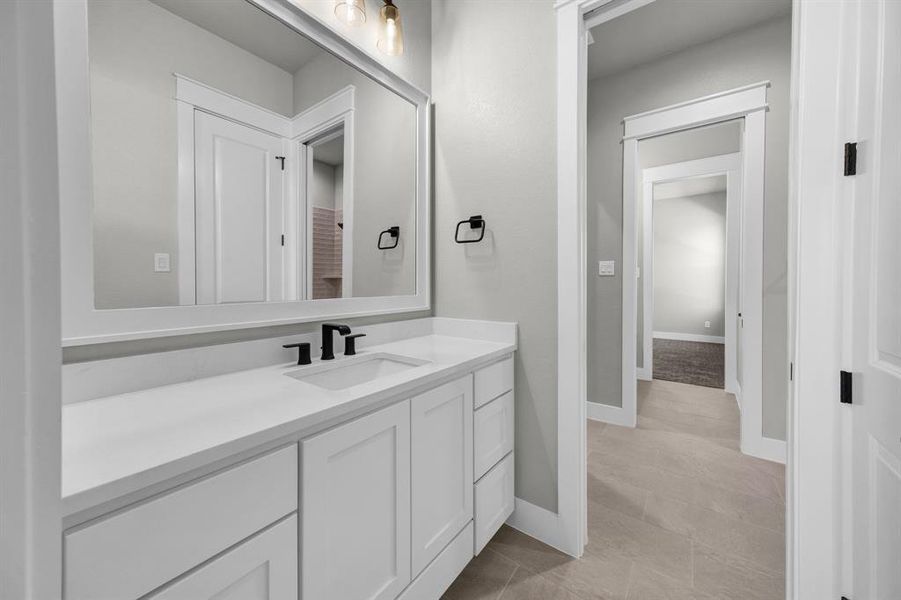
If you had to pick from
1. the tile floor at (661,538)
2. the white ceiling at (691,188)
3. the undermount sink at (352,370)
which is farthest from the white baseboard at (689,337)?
the undermount sink at (352,370)

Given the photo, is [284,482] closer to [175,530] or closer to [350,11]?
[175,530]

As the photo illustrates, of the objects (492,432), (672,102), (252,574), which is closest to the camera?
(252,574)

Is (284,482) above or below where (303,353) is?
below

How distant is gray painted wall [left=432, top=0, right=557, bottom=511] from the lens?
158 cm

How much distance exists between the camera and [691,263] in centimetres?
662

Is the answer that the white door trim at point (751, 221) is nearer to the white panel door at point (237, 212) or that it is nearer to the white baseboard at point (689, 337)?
the white panel door at point (237, 212)

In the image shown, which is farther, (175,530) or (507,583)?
(507,583)

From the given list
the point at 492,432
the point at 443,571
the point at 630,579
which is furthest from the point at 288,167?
the point at 630,579

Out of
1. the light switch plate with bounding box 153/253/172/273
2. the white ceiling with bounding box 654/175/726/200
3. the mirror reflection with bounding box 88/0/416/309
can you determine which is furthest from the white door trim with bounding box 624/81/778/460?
the white ceiling with bounding box 654/175/726/200

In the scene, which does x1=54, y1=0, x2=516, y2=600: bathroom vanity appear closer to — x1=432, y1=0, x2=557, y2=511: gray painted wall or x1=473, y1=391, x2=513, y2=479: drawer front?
x1=473, y1=391, x2=513, y2=479: drawer front

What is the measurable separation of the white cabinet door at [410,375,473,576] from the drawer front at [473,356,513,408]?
0.23 feet

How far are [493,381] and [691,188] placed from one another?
6.38 m

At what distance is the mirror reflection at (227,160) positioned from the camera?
0.96m

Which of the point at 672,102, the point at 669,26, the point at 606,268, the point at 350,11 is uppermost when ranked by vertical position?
the point at 669,26
